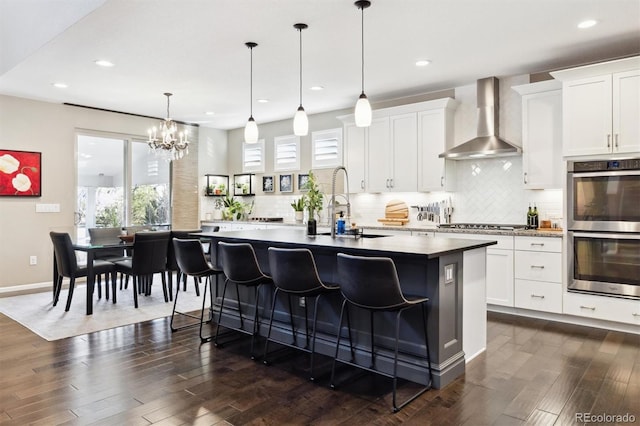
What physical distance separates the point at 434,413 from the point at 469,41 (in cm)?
333

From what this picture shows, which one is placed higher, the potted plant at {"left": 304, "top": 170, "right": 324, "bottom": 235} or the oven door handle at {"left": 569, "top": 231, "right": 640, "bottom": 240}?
the potted plant at {"left": 304, "top": 170, "right": 324, "bottom": 235}

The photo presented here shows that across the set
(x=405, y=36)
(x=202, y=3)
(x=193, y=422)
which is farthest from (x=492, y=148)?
(x=193, y=422)

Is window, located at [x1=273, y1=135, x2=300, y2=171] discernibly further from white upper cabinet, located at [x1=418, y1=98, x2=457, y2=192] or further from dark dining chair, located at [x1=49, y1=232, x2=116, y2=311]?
dark dining chair, located at [x1=49, y1=232, x2=116, y2=311]

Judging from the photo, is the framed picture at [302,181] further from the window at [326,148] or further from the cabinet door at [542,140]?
the cabinet door at [542,140]

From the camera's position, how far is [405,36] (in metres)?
4.02

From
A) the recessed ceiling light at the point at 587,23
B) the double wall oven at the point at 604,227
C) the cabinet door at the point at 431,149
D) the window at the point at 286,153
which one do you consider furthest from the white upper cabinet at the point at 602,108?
the window at the point at 286,153

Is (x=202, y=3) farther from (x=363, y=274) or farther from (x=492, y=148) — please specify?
(x=492, y=148)

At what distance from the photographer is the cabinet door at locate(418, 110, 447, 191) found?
18.6 ft

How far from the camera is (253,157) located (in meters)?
8.47

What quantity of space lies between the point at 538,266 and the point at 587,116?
1.60 metres

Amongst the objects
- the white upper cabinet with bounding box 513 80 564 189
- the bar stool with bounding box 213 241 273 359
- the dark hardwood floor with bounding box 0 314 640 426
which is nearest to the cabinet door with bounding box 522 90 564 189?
the white upper cabinet with bounding box 513 80 564 189

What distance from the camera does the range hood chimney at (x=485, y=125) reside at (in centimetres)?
524

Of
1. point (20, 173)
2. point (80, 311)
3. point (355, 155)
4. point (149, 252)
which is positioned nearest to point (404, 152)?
point (355, 155)

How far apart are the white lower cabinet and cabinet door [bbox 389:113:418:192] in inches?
67.6
